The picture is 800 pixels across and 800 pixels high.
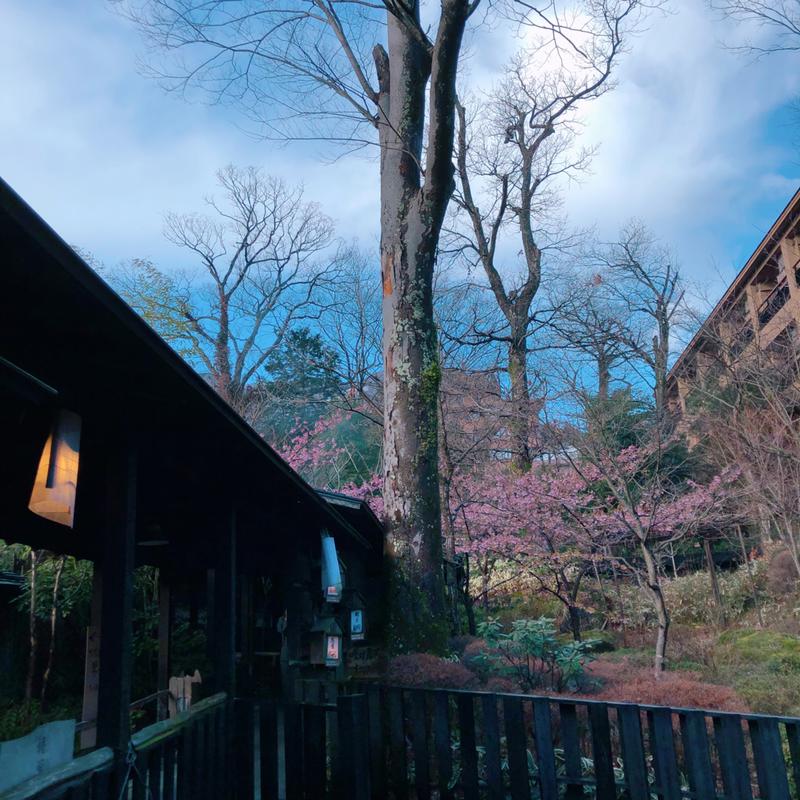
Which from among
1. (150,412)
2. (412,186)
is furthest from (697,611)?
(150,412)

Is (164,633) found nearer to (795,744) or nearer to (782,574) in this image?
(795,744)

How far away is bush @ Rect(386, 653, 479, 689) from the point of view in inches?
228

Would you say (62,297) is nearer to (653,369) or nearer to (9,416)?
(9,416)

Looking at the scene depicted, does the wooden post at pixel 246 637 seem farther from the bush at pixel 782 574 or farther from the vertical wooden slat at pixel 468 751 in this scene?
the bush at pixel 782 574

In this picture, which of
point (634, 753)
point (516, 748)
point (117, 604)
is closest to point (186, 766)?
point (117, 604)

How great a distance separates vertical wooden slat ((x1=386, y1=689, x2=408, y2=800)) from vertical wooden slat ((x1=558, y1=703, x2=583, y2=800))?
1.07m

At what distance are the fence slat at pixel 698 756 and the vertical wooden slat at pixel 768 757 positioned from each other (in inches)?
9.5

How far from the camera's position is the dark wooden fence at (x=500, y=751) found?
391 centimetres

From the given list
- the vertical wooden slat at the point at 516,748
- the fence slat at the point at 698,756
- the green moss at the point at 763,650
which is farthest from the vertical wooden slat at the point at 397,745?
the green moss at the point at 763,650

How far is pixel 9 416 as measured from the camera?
368cm

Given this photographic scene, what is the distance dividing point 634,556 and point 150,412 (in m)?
12.2

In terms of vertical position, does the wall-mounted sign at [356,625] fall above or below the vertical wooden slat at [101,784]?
above

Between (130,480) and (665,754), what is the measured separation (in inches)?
128

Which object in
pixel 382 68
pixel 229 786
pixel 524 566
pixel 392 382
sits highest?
pixel 382 68
